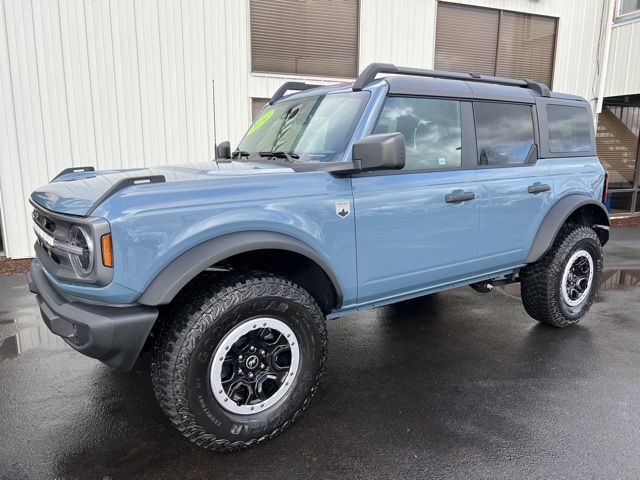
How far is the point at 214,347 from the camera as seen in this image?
237 cm

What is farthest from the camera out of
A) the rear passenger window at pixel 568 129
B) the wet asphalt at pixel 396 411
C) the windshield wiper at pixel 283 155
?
the rear passenger window at pixel 568 129

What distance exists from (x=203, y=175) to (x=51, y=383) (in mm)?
1911

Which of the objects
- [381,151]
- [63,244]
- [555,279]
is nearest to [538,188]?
[555,279]

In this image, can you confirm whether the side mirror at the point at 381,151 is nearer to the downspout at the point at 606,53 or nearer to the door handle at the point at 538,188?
the door handle at the point at 538,188

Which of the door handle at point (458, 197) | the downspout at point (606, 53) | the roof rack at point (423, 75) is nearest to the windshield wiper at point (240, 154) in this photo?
the roof rack at point (423, 75)

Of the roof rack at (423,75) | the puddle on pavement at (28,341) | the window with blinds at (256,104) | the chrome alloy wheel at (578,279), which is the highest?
the roof rack at (423,75)

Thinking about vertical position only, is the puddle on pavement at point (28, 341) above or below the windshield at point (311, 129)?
below

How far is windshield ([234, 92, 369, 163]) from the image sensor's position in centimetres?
299

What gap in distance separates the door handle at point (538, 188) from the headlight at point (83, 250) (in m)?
3.11

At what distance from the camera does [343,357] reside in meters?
3.70

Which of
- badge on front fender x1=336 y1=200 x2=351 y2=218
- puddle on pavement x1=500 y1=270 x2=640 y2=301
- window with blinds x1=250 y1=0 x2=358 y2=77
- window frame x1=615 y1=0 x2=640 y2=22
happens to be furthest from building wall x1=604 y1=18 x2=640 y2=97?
badge on front fender x1=336 y1=200 x2=351 y2=218

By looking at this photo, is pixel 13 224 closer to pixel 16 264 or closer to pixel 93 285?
pixel 16 264

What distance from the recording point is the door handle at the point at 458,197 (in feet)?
10.6

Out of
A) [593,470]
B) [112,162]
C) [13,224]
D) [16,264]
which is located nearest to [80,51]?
[112,162]
